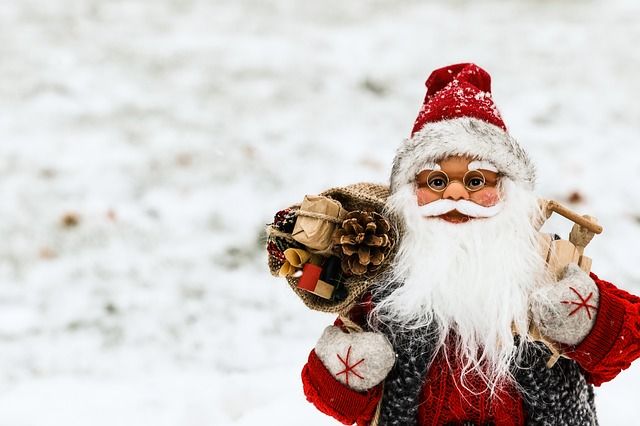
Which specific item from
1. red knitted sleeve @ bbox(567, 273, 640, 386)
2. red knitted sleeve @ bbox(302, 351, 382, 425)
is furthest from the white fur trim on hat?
red knitted sleeve @ bbox(302, 351, 382, 425)

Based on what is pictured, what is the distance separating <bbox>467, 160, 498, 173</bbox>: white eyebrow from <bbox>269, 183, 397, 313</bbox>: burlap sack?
21 centimetres

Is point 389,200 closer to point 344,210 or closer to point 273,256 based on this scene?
point 344,210

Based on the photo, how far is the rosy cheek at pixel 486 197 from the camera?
1.36 meters

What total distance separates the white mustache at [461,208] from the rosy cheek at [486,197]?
10 millimetres

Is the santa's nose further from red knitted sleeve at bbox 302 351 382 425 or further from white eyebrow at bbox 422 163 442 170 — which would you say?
red knitted sleeve at bbox 302 351 382 425

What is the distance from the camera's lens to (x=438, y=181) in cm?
139

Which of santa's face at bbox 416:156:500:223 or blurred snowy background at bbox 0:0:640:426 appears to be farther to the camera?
blurred snowy background at bbox 0:0:640:426

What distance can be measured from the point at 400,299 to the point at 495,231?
250 mm

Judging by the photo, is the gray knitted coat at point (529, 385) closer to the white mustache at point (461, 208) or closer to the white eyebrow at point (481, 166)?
the white mustache at point (461, 208)

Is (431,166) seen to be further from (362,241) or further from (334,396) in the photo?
(334,396)

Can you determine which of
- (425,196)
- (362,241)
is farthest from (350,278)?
(425,196)

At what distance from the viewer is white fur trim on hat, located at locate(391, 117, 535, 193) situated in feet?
4.52

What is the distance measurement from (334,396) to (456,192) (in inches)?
19.9

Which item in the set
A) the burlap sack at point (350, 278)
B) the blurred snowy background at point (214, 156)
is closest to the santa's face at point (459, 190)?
the burlap sack at point (350, 278)
